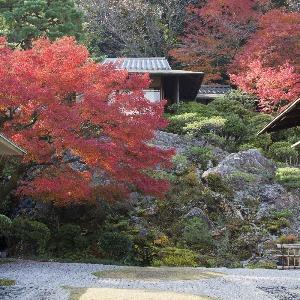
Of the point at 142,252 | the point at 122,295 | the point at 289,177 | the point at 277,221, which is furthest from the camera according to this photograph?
the point at 289,177

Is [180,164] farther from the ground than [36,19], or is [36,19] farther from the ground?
[36,19]

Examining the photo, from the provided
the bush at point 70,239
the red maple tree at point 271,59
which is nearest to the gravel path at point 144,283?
the bush at point 70,239

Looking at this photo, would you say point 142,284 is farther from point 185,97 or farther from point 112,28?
point 112,28

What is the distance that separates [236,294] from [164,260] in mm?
5372

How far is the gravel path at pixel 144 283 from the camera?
9742 mm

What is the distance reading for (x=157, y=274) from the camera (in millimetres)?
12469

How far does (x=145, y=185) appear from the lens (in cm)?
1484

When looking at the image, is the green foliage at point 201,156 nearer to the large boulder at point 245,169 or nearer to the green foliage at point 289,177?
the large boulder at point 245,169

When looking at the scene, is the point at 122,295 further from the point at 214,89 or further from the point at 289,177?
the point at 214,89

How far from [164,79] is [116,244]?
47.1 ft

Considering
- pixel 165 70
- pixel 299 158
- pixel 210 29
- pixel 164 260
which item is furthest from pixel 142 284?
pixel 210 29

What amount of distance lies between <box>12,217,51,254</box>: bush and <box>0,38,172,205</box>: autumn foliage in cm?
99

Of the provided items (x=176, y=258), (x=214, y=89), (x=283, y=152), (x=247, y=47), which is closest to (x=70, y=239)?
(x=176, y=258)

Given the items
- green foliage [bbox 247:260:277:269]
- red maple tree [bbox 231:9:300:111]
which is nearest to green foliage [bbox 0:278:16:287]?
green foliage [bbox 247:260:277:269]
